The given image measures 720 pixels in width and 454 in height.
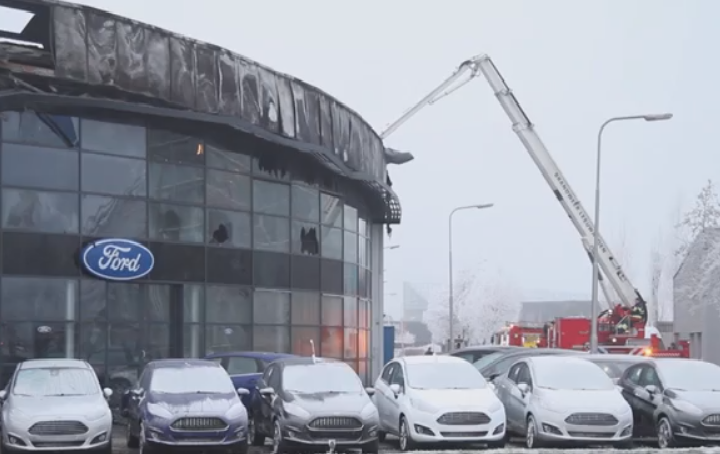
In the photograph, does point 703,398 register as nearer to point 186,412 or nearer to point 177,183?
point 186,412

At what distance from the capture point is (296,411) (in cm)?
1812

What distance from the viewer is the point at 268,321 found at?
31.5 metres

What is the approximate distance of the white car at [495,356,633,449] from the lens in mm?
19000

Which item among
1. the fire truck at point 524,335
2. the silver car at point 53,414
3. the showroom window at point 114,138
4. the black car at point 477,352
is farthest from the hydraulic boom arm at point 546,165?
the silver car at point 53,414

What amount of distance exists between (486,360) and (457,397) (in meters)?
8.63

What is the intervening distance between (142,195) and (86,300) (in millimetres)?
3051

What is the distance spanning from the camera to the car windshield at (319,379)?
754 inches

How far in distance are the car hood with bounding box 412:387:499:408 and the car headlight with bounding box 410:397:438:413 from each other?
0.18 feet

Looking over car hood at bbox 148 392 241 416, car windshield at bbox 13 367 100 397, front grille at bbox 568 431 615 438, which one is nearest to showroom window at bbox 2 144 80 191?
car windshield at bbox 13 367 100 397

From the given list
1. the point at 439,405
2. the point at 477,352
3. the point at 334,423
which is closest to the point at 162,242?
the point at 477,352

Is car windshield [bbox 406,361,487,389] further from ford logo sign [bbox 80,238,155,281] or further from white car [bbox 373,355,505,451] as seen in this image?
ford logo sign [bbox 80,238,155,281]

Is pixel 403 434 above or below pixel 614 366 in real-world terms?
below

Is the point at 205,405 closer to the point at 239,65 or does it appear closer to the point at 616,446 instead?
the point at 616,446

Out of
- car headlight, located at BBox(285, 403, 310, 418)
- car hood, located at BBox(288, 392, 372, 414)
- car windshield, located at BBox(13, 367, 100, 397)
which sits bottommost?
car headlight, located at BBox(285, 403, 310, 418)
